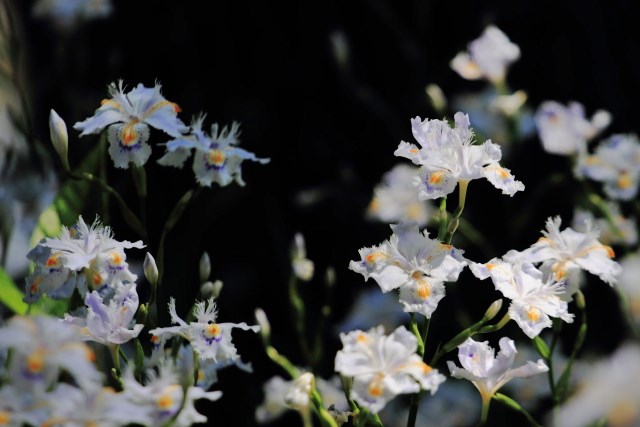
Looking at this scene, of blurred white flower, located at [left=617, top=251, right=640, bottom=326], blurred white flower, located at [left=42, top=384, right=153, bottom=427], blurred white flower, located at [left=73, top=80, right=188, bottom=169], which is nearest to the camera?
blurred white flower, located at [left=42, top=384, right=153, bottom=427]

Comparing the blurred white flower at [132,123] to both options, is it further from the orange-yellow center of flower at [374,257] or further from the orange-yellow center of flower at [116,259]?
the orange-yellow center of flower at [374,257]

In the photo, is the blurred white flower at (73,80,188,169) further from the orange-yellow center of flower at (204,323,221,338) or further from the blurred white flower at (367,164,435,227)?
the blurred white flower at (367,164,435,227)

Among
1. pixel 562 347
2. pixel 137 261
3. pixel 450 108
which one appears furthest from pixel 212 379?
pixel 450 108

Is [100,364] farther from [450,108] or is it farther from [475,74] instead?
[450,108]

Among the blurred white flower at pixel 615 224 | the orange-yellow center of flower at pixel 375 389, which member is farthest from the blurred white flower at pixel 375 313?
the orange-yellow center of flower at pixel 375 389

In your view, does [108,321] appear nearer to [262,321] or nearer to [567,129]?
[262,321]

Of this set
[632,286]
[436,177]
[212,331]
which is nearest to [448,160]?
[436,177]

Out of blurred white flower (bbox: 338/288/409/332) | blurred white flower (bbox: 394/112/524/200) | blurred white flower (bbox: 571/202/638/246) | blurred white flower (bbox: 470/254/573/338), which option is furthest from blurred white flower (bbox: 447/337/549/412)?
blurred white flower (bbox: 338/288/409/332)
